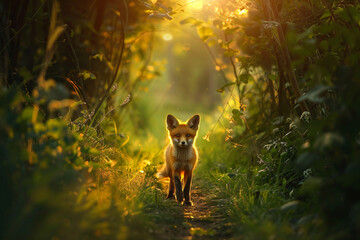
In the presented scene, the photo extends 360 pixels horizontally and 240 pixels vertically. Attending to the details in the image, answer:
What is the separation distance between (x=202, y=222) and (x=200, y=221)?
3cm

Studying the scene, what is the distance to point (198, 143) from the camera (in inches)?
278

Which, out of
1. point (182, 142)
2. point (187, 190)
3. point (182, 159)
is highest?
point (182, 142)

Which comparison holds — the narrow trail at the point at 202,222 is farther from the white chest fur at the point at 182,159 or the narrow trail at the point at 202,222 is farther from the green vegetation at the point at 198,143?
the white chest fur at the point at 182,159

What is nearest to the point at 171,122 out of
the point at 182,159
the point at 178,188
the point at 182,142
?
the point at 182,142

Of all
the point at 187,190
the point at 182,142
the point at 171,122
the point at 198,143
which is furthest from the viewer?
the point at 198,143

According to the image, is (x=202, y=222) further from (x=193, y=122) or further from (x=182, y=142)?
(x=193, y=122)

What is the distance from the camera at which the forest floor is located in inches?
117

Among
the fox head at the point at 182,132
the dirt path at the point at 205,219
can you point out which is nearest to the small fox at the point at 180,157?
the fox head at the point at 182,132

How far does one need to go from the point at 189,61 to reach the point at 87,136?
21.0 m

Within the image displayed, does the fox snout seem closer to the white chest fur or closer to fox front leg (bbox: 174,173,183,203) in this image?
the white chest fur

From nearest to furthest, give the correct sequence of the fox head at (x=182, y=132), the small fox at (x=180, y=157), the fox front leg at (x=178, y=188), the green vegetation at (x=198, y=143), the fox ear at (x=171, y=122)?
1. the green vegetation at (x=198, y=143)
2. the fox front leg at (x=178, y=188)
3. the small fox at (x=180, y=157)
4. the fox head at (x=182, y=132)
5. the fox ear at (x=171, y=122)

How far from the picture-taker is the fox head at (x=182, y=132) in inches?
188

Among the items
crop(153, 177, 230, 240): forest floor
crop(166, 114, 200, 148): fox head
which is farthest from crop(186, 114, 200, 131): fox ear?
crop(153, 177, 230, 240): forest floor

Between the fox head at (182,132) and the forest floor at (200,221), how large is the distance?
766mm
